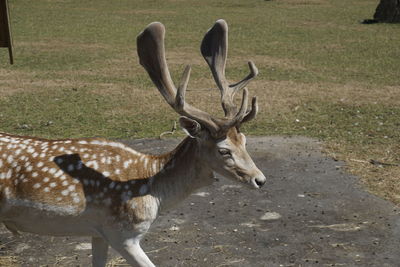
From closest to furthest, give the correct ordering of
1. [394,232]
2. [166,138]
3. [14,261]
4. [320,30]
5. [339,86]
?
[14,261] → [394,232] → [166,138] → [339,86] → [320,30]

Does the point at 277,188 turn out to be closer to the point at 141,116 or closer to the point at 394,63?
the point at 141,116

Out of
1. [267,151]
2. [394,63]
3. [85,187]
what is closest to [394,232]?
[267,151]

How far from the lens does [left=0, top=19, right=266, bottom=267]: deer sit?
180 inches

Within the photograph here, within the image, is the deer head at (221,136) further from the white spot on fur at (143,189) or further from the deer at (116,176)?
the white spot on fur at (143,189)

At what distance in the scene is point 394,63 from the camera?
15.9 m

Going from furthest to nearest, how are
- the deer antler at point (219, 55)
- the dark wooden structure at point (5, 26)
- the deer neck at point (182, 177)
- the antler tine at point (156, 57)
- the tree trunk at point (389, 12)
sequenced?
A: the tree trunk at point (389, 12) < the dark wooden structure at point (5, 26) < the deer antler at point (219, 55) < the antler tine at point (156, 57) < the deer neck at point (182, 177)

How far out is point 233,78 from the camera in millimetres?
14133

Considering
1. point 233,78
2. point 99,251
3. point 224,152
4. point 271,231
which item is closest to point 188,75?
point 224,152

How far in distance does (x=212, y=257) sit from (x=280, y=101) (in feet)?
21.5

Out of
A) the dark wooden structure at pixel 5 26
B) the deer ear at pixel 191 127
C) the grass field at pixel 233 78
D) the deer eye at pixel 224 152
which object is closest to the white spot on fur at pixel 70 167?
the deer ear at pixel 191 127

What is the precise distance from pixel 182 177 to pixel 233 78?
30.9 ft

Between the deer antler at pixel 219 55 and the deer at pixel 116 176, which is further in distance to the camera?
the deer antler at pixel 219 55

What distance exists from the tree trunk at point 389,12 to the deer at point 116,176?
2079cm

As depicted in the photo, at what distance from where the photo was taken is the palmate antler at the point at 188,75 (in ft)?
15.6
